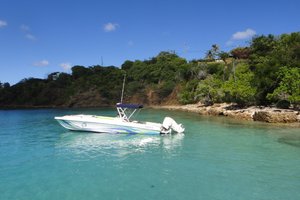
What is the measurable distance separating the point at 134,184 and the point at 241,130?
57.2 feet

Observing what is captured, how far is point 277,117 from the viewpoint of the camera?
32.2m

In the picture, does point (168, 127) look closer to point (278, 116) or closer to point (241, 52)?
point (278, 116)

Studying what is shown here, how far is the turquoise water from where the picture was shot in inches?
450

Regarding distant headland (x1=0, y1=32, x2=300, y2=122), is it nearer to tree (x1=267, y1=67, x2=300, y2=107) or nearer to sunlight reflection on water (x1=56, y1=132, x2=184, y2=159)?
tree (x1=267, y1=67, x2=300, y2=107)

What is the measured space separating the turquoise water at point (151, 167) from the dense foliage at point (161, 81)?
23808 mm

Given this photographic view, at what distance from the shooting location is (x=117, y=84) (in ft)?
293

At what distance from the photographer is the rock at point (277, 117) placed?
31531 mm

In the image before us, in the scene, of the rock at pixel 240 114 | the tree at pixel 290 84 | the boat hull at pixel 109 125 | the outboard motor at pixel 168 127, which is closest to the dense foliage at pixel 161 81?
the rock at pixel 240 114

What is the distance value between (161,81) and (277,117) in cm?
5248

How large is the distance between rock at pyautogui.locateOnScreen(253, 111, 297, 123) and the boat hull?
1456 cm

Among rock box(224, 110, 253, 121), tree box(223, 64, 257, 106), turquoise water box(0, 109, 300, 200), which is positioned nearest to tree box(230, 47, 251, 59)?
tree box(223, 64, 257, 106)

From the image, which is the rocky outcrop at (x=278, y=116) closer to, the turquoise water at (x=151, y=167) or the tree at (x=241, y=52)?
the turquoise water at (x=151, y=167)

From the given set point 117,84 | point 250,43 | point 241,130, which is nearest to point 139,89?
point 117,84

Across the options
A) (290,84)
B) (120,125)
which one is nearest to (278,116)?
(290,84)
